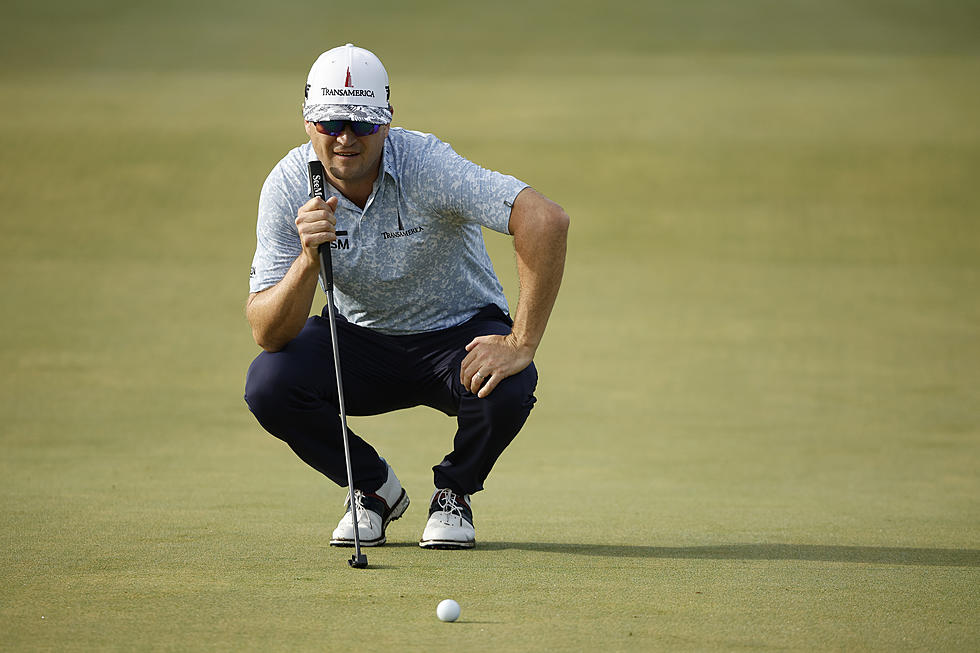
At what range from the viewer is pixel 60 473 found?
5.52 meters

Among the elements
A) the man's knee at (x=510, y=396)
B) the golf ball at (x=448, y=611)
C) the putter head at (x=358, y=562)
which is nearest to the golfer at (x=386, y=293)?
the man's knee at (x=510, y=396)

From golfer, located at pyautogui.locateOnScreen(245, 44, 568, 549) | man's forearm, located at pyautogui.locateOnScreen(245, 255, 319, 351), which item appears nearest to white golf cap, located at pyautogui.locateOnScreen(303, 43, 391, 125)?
golfer, located at pyautogui.locateOnScreen(245, 44, 568, 549)

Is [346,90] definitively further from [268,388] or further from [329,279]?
[268,388]

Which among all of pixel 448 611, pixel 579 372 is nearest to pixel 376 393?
pixel 448 611

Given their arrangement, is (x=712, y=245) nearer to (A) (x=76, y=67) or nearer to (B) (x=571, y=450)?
(B) (x=571, y=450)

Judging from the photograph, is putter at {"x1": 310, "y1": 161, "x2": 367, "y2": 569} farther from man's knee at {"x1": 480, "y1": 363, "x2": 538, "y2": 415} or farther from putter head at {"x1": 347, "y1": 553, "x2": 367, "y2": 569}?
man's knee at {"x1": 480, "y1": 363, "x2": 538, "y2": 415}

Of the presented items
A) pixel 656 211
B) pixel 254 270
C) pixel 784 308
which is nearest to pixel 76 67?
pixel 656 211

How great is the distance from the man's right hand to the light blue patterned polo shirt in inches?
9.4

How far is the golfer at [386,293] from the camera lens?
3.75 metres

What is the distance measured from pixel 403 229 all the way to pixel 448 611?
1.49 meters

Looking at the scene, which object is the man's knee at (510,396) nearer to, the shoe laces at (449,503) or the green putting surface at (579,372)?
the shoe laces at (449,503)

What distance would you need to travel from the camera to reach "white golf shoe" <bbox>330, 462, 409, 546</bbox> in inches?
149

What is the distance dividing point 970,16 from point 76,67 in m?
24.3

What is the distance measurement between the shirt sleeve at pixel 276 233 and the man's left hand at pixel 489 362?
2.21 ft
